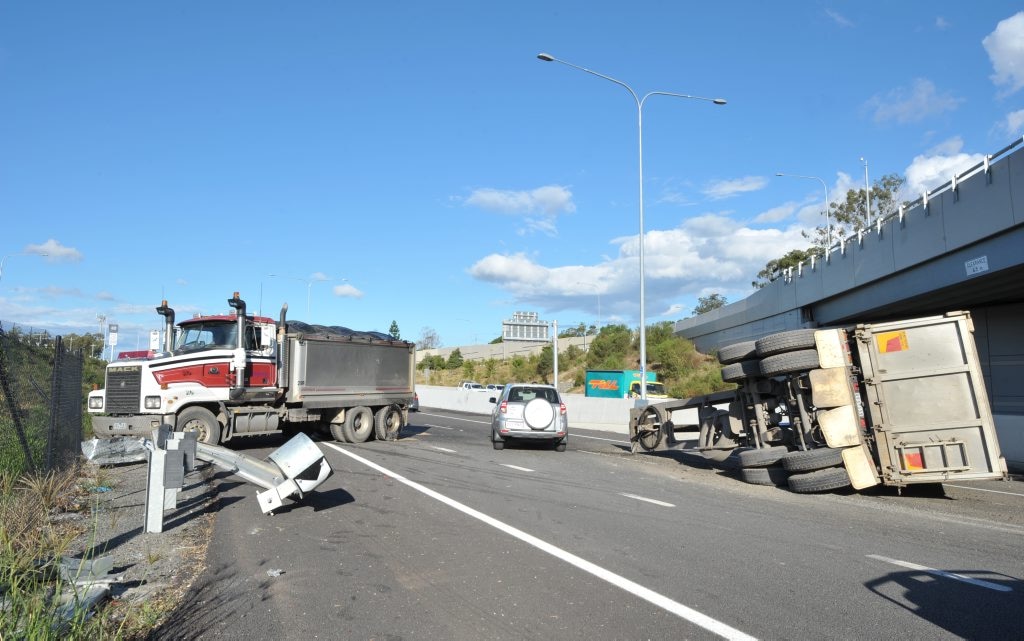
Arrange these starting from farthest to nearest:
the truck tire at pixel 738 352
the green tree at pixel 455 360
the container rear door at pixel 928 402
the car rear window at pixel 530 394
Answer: the green tree at pixel 455 360, the car rear window at pixel 530 394, the truck tire at pixel 738 352, the container rear door at pixel 928 402

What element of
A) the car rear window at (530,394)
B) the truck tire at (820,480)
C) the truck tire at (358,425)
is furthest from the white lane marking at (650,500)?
the truck tire at (358,425)

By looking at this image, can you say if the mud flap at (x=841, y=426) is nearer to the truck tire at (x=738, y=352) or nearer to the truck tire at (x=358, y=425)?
the truck tire at (x=738, y=352)

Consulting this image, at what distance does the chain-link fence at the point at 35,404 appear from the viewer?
862 centimetres

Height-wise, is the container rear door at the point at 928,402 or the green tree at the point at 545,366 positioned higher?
the green tree at the point at 545,366

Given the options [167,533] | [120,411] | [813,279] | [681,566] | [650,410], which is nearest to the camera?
[681,566]

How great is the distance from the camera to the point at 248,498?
998 centimetres

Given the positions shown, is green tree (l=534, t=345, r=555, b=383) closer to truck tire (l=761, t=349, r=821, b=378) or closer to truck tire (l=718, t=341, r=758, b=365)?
truck tire (l=718, t=341, r=758, b=365)

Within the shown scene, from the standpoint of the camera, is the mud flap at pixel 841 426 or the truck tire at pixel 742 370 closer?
the mud flap at pixel 841 426

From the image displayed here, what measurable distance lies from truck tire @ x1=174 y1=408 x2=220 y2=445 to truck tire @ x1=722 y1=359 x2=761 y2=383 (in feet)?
34.9

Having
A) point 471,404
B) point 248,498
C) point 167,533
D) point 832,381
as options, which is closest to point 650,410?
point 832,381

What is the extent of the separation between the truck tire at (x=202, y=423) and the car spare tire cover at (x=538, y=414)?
6.92 metres

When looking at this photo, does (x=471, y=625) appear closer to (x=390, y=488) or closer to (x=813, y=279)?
(x=390, y=488)

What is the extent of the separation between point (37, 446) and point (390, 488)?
5.00 metres

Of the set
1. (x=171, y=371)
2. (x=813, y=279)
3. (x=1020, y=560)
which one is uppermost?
(x=813, y=279)
